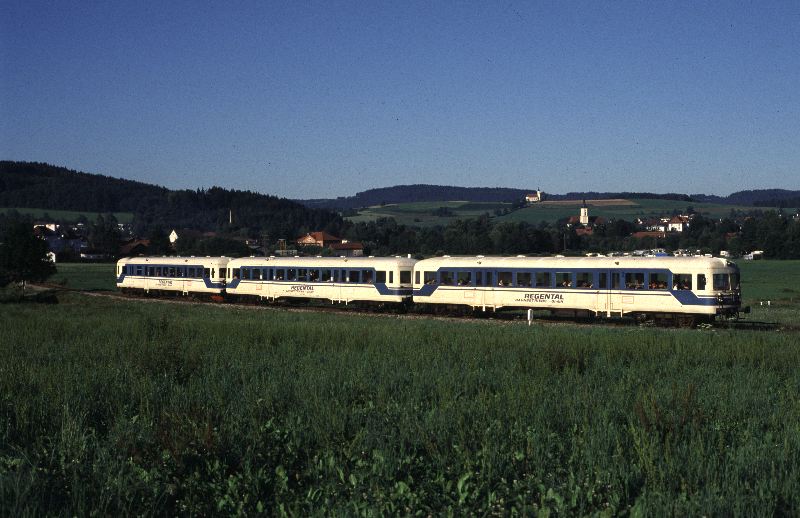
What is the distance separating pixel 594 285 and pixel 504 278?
4676 millimetres

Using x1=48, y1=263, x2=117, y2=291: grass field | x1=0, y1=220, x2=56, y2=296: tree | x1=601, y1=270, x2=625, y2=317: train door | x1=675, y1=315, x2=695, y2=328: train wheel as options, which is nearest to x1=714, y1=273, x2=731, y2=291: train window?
x1=675, y1=315, x2=695, y2=328: train wheel

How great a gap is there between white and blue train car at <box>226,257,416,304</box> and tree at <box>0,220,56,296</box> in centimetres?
2257

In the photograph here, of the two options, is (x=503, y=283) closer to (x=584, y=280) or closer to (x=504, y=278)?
(x=504, y=278)

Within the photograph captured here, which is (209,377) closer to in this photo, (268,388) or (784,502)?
(268,388)

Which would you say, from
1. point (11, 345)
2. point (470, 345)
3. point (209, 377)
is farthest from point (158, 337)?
point (470, 345)

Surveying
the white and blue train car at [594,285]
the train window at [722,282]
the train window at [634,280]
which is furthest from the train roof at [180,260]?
the train window at [722,282]

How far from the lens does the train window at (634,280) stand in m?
32.0

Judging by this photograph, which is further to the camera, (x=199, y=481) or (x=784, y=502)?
(x=199, y=481)

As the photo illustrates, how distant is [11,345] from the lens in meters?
20.0

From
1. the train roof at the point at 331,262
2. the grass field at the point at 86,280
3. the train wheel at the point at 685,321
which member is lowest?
the grass field at the point at 86,280

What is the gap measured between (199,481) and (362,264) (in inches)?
1287

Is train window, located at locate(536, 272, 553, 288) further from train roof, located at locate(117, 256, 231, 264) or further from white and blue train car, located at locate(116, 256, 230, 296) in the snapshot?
train roof, located at locate(117, 256, 231, 264)

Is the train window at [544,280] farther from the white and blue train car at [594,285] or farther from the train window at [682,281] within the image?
the train window at [682,281]

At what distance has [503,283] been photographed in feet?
119
